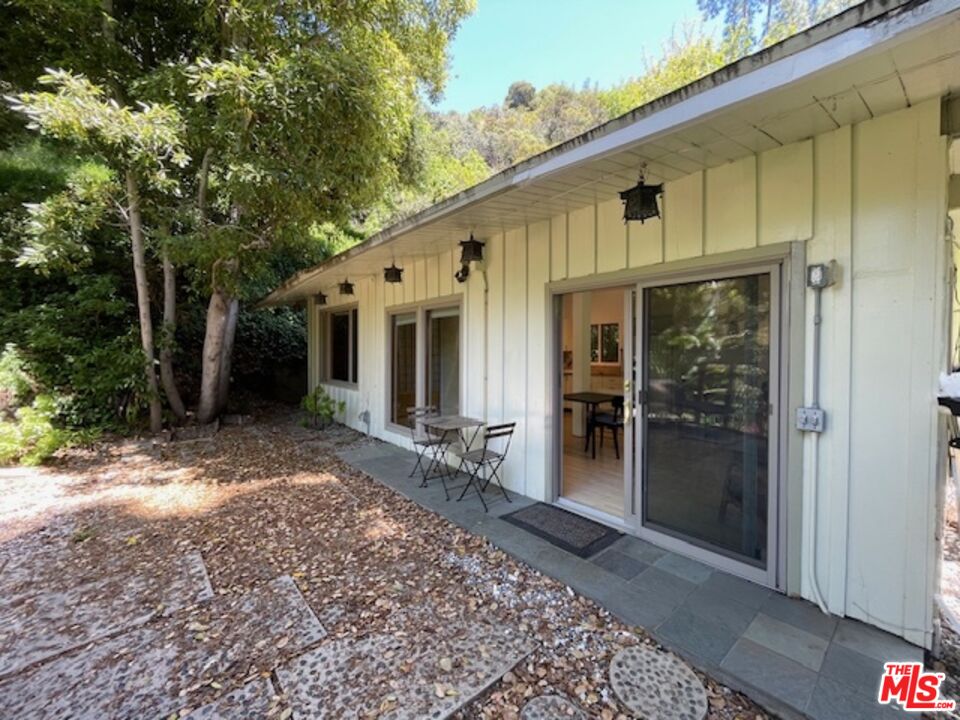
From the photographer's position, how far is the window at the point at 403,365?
18.9ft

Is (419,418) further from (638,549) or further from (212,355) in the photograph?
(212,355)

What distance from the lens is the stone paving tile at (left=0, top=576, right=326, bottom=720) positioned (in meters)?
1.69

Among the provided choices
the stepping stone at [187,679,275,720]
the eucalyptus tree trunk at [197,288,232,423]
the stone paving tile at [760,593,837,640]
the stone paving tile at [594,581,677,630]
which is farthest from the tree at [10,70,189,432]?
the stone paving tile at [760,593,837,640]

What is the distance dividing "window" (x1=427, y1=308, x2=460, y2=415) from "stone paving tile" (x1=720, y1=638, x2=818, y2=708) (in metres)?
3.44

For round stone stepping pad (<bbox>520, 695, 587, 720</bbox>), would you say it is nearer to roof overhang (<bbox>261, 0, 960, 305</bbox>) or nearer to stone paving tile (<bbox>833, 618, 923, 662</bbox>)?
stone paving tile (<bbox>833, 618, 923, 662</bbox>)

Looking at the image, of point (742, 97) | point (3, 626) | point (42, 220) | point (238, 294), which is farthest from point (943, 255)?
point (42, 220)

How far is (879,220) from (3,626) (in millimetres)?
4792

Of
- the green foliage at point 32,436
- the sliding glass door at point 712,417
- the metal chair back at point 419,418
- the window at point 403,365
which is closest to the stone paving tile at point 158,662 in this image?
the sliding glass door at point 712,417

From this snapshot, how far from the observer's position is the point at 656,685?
1801mm

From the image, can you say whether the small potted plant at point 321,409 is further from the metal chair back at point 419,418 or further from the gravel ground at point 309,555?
the gravel ground at point 309,555

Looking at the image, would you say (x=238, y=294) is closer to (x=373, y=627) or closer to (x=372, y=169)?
(x=372, y=169)

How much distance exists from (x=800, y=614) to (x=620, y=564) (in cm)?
91

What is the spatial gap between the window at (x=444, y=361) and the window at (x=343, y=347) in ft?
7.47

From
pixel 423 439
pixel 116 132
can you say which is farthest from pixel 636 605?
pixel 116 132
